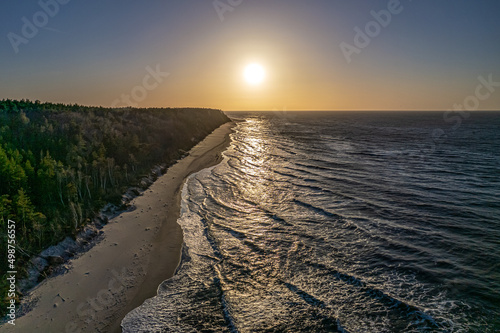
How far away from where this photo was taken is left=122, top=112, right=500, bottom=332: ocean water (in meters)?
7.59

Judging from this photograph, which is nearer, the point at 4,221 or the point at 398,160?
the point at 4,221

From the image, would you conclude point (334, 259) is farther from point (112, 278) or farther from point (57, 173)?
point (57, 173)

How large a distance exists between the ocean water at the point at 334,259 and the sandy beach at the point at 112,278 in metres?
0.61

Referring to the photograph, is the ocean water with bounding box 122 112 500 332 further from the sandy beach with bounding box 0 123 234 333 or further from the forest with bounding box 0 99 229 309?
the forest with bounding box 0 99 229 309

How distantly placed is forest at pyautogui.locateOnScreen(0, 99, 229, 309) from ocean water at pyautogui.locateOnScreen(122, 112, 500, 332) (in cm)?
478

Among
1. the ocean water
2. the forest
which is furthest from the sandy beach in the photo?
the forest

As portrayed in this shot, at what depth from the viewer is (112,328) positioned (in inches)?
279

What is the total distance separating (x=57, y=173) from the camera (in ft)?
40.8

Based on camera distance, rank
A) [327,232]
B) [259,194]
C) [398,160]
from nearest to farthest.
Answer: [327,232], [259,194], [398,160]

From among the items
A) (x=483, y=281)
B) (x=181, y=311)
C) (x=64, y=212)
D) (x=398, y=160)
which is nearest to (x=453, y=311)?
(x=483, y=281)

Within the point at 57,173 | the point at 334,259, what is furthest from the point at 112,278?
the point at 334,259

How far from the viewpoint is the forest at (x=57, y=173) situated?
990cm

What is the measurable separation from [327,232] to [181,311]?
803cm

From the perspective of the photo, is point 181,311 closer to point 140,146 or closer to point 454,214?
point 454,214
